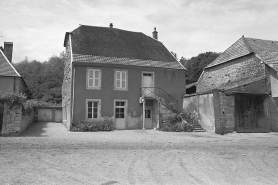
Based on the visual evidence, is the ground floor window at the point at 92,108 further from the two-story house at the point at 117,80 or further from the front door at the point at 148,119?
the front door at the point at 148,119

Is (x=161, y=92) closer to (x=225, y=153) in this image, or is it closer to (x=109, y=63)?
(x=109, y=63)

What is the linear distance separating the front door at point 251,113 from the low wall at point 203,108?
169 centimetres

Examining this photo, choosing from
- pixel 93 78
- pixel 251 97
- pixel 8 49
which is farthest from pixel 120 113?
pixel 8 49

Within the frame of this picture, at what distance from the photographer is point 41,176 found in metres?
5.62

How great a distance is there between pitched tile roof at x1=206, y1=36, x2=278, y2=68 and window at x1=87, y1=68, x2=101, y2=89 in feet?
39.4

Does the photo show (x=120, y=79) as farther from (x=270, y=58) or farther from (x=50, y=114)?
(x=50, y=114)

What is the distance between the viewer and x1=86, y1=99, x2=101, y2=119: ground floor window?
64.1ft

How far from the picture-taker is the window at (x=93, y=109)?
19.5m

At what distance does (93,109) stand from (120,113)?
87.7 inches

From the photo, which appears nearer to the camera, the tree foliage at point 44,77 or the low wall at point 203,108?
the low wall at point 203,108

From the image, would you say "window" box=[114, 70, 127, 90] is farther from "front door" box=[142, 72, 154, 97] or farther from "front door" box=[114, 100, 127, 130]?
"front door" box=[142, 72, 154, 97]

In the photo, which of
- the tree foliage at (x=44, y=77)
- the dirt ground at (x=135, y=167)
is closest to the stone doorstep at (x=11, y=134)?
the dirt ground at (x=135, y=167)

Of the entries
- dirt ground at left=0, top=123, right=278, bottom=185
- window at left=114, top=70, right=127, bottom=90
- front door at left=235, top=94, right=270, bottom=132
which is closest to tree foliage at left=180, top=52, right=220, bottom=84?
window at left=114, top=70, right=127, bottom=90

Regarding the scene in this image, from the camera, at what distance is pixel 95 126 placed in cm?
1888
